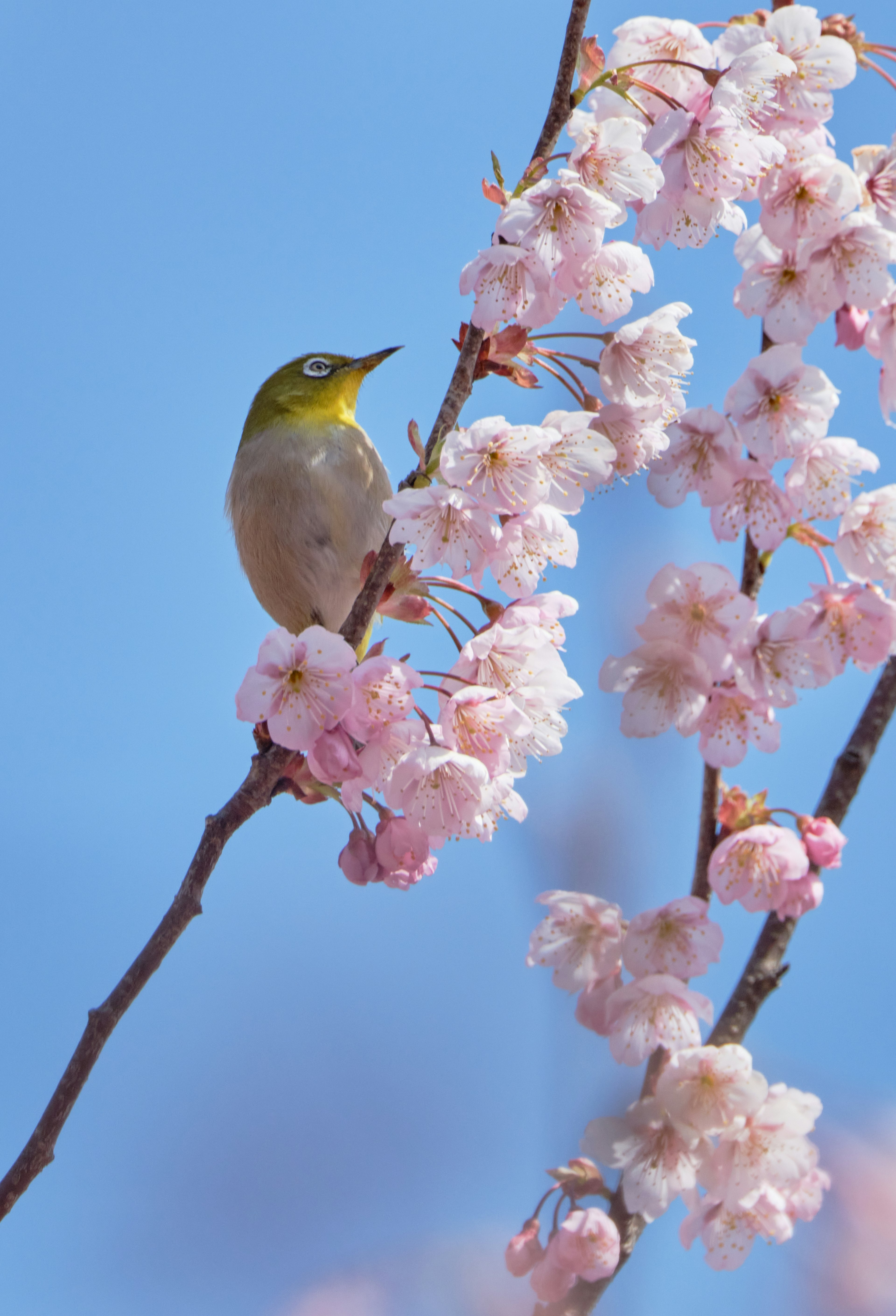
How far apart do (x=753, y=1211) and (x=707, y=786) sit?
0.83 meters

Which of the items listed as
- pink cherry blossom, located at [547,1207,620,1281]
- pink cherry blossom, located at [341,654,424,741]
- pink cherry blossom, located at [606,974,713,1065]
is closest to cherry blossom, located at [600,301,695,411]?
pink cherry blossom, located at [341,654,424,741]

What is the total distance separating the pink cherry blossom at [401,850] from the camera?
1854mm

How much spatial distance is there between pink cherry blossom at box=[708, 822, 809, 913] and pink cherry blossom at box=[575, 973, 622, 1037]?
294mm

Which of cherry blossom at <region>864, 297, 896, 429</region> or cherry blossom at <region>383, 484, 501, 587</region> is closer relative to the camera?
cherry blossom at <region>383, 484, 501, 587</region>

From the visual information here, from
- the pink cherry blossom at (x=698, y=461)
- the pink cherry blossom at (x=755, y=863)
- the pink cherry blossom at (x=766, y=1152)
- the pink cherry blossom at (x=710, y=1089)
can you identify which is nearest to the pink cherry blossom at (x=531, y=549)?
the pink cherry blossom at (x=698, y=461)

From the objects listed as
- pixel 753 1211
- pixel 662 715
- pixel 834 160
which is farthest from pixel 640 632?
pixel 753 1211

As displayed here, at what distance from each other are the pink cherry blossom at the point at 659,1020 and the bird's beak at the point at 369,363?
2.34 metres

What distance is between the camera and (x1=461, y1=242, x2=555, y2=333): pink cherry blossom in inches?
64.5

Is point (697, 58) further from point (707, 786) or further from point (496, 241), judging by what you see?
point (707, 786)

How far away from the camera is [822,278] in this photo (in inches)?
81.7

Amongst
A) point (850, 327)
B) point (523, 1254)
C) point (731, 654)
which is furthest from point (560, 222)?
point (523, 1254)

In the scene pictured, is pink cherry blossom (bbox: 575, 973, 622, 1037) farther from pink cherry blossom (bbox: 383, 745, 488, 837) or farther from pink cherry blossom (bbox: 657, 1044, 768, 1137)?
pink cherry blossom (bbox: 383, 745, 488, 837)

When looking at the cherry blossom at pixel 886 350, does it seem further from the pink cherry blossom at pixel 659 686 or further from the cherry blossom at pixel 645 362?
the pink cherry blossom at pixel 659 686

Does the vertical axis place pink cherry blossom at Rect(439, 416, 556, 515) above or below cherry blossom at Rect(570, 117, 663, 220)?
below
